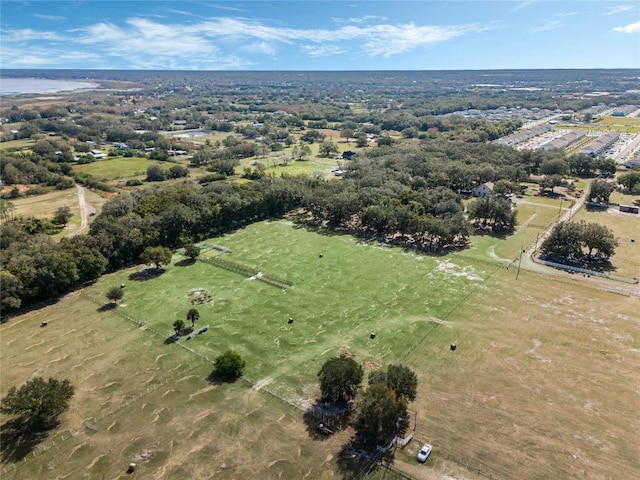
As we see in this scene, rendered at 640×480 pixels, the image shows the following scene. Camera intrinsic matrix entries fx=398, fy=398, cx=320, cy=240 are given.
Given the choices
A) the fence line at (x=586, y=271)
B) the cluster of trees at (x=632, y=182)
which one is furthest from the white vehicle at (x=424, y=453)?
the cluster of trees at (x=632, y=182)

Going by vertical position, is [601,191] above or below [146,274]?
above

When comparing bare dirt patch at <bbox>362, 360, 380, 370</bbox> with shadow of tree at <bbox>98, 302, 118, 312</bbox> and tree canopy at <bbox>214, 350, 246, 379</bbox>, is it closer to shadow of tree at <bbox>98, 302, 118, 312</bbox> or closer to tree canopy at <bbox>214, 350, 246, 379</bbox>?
tree canopy at <bbox>214, 350, 246, 379</bbox>

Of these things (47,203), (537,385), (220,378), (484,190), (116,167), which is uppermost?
(116,167)

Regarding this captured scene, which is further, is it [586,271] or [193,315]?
[586,271]

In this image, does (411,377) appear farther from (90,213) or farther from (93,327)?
(90,213)

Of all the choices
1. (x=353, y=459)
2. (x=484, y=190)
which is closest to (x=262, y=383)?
(x=353, y=459)

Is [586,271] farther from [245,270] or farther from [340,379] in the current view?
[245,270]

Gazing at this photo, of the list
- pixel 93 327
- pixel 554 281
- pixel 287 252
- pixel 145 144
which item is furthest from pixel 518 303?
pixel 145 144
